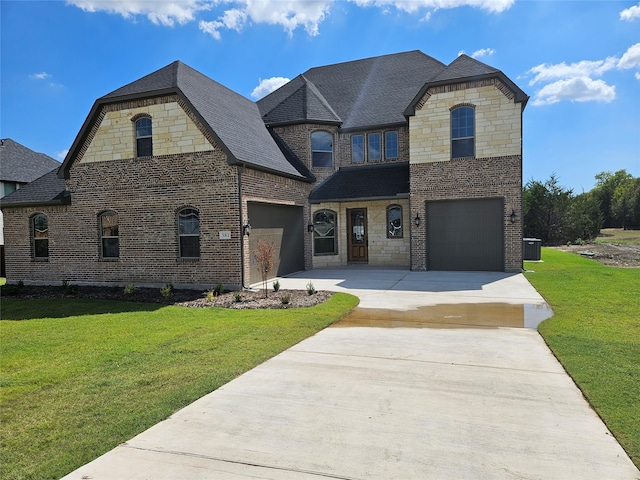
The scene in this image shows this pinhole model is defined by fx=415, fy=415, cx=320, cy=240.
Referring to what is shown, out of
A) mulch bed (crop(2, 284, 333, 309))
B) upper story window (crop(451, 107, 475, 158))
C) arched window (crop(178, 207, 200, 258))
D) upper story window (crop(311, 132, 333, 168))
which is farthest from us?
upper story window (crop(311, 132, 333, 168))

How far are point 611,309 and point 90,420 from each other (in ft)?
31.4

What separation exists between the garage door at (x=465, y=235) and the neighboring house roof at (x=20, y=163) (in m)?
23.6

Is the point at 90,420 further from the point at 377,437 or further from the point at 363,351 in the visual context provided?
the point at 363,351

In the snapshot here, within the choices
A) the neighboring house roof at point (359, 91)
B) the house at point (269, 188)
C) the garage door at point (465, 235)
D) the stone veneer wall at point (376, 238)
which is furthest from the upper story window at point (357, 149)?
the garage door at point (465, 235)

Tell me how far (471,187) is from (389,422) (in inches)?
503

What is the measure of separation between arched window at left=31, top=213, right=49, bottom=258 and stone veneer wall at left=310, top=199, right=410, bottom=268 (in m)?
10.3

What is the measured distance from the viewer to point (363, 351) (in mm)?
6277

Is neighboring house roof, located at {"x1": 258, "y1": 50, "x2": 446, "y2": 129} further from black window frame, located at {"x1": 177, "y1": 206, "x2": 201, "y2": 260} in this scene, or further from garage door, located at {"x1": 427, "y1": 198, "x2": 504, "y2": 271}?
black window frame, located at {"x1": 177, "y1": 206, "x2": 201, "y2": 260}

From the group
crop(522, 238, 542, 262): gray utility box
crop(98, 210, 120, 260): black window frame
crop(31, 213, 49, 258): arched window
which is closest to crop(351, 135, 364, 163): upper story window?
crop(522, 238, 542, 262): gray utility box

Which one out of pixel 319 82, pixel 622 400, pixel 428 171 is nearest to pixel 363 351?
pixel 622 400

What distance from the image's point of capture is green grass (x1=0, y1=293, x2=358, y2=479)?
12.3 ft

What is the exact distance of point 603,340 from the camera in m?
6.43

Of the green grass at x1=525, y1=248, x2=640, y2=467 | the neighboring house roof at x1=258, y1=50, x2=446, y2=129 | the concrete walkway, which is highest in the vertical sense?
the neighboring house roof at x1=258, y1=50, x2=446, y2=129

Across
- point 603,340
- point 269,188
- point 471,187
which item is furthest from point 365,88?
point 603,340
